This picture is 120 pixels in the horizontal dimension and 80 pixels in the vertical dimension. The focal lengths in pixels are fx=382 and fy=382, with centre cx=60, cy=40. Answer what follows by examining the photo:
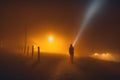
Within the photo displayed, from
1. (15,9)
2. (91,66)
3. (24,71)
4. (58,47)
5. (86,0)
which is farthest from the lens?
(86,0)

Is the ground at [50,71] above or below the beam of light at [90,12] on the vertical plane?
below

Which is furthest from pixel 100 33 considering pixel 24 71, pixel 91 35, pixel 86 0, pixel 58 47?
pixel 24 71

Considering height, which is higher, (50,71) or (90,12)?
(90,12)

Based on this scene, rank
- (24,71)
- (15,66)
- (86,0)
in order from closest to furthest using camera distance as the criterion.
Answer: (24,71) < (15,66) < (86,0)

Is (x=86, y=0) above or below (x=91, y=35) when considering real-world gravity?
above

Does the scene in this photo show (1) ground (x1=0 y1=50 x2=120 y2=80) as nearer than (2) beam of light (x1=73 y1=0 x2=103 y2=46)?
Yes

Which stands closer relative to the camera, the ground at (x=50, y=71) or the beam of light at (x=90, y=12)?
the ground at (x=50, y=71)

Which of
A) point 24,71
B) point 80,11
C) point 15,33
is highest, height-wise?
point 80,11

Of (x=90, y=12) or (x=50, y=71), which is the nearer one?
(x=50, y=71)

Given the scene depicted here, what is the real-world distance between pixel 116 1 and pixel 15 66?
59.3 meters

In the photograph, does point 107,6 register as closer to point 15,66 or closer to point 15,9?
point 15,9

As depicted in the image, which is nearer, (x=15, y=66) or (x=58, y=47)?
(x=15, y=66)

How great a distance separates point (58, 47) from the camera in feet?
208

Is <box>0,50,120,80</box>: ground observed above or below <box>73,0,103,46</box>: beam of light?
below
